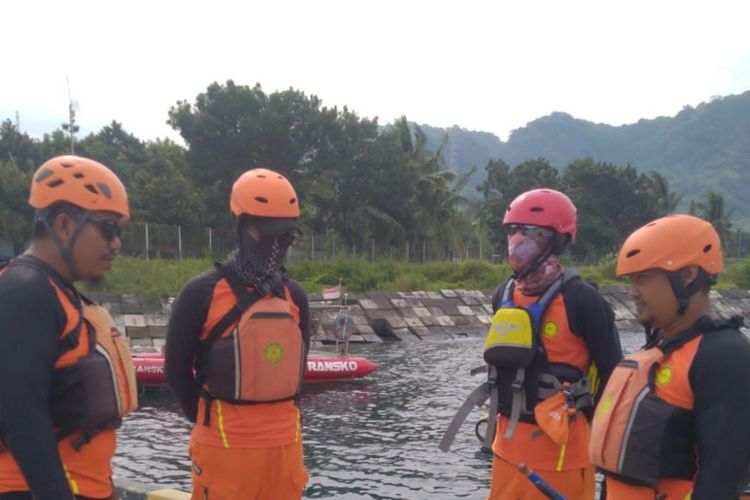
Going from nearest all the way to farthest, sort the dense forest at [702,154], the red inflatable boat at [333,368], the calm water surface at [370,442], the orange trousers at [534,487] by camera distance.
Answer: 1. the orange trousers at [534,487]
2. the calm water surface at [370,442]
3. the red inflatable boat at [333,368]
4. the dense forest at [702,154]

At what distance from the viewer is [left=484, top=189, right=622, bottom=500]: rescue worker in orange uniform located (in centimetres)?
371

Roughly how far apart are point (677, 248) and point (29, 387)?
7.49ft

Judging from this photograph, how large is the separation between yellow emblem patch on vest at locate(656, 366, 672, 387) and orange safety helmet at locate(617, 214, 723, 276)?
365mm

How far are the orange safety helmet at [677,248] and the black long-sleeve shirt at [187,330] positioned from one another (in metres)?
1.86

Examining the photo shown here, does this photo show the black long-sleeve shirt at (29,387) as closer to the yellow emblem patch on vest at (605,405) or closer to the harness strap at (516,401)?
the yellow emblem patch on vest at (605,405)

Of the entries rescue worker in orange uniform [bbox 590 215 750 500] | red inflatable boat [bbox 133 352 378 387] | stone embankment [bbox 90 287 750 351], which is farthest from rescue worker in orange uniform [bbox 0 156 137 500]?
stone embankment [bbox 90 287 750 351]

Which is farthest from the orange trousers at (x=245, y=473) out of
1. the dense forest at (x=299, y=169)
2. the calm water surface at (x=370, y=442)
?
the dense forest at (x=299, y=169)

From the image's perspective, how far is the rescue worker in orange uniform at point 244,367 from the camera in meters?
3.56

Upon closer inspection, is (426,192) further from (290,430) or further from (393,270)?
(290,430)

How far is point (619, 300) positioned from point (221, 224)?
21.0 meters

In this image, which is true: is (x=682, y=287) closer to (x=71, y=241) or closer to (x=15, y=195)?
(x=71, y=241)

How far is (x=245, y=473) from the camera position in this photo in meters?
3.56

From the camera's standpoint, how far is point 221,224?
40.9 metres

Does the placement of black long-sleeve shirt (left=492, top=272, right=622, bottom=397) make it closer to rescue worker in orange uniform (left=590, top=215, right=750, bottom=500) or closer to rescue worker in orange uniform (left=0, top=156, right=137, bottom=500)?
rescue worker in orange uniform (left=590, top=215, right=750, bottom=500)
